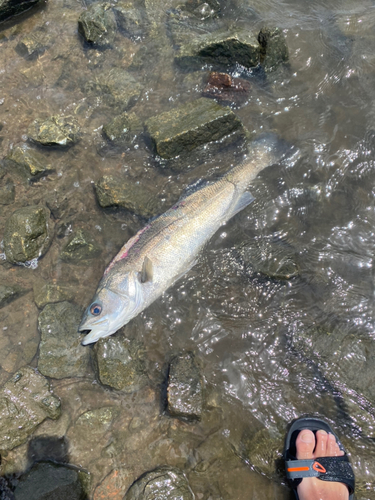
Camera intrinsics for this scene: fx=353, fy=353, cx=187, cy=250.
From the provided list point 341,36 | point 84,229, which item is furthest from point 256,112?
point 84,229

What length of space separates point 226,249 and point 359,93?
3.18 metres

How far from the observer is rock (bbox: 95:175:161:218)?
4.69 metres

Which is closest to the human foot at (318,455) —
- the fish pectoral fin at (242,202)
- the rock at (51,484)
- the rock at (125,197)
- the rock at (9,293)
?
the rock at (51,484)

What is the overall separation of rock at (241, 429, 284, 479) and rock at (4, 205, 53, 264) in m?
3.41

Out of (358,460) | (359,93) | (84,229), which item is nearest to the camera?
(358,460)

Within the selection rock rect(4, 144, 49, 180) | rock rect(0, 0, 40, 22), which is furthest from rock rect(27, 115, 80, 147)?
rock rect(0, 0, 40, 22)

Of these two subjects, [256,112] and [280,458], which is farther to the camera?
[256,112]

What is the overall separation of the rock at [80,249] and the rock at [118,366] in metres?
1.19

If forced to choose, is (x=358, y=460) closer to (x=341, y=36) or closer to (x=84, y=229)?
(x=84, y=229)

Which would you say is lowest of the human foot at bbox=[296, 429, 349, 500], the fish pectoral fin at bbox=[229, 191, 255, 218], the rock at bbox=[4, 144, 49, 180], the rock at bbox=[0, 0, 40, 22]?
the human foot at bbox=[296, 429, 349, 500]

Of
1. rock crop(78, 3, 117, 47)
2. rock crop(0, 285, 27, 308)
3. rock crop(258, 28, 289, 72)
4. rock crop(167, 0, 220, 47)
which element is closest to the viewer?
rock crop(0, 285, 27, 308)

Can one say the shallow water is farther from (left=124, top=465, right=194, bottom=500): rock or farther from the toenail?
the toenail

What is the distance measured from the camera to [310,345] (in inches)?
153

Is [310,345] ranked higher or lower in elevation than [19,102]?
lower
